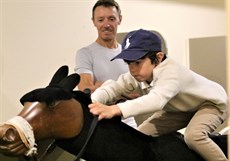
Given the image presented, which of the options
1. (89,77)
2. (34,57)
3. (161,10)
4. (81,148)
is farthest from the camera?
(161,10)

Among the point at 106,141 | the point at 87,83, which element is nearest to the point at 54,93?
the point at 106,141

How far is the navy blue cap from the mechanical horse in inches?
7.2

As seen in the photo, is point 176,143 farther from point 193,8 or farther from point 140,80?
point 193,8

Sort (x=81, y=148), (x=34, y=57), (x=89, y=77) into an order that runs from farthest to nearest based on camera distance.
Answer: (x=34, y=57) < (x=89, y=77) < (x=81, y=148)

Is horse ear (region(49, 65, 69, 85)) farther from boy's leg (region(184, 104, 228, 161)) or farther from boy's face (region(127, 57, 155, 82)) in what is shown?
boy's leg (region(184, 104, 228, 161))

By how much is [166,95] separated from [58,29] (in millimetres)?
1060

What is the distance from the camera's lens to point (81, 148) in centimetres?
73

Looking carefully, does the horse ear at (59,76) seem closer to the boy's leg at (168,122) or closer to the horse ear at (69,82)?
the horse ear at (69,82)

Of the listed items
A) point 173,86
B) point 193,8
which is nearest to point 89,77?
point 173,86

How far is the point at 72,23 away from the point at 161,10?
527 millimetres

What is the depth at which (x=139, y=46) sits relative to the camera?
90 centimetres

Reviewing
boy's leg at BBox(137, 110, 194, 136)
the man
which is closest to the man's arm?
the man

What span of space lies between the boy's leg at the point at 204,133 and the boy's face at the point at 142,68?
178 mm

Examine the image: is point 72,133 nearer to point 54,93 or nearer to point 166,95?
point 54,93
